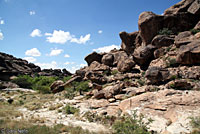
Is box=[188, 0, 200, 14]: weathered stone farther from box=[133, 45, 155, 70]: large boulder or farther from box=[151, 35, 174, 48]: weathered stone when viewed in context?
box=[133, 45, 155, 70]: large boulder

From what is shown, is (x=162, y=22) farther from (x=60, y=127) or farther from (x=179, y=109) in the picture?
(x=60, y=127)

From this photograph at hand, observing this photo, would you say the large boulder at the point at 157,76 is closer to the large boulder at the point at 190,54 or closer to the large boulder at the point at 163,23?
the large boulder at the point at 190,54

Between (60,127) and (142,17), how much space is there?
91.9 feet

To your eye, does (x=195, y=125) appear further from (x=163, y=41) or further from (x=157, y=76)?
(x=163, y=41)

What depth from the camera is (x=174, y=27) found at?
25703 mm

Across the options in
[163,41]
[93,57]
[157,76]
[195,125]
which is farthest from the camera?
[93,57]

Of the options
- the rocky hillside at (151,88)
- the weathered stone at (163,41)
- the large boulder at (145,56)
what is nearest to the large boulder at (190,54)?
the rocky hillside at (151,88)

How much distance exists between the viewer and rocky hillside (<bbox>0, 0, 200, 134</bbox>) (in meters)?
7.31

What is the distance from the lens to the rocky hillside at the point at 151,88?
7305 mm

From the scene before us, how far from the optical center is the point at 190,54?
1503 centimetres

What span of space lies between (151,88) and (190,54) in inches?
291

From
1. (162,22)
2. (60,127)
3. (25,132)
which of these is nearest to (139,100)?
(60,127)

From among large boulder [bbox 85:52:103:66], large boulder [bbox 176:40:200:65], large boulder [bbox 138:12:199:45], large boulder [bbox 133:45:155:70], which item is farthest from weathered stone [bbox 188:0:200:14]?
large boulder [bbox 85:52:103:66]

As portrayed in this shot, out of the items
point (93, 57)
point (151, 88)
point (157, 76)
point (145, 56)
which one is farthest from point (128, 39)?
point (151, 88)
